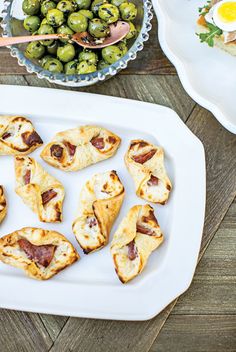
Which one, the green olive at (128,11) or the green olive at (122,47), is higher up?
the green olive at (128,11)

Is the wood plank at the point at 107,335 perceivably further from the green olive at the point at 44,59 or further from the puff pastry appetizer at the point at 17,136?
the green olive at the point at 44,59

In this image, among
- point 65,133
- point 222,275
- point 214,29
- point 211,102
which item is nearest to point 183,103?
point 211,102

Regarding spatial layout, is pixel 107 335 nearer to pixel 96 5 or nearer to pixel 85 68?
pixel 85 68

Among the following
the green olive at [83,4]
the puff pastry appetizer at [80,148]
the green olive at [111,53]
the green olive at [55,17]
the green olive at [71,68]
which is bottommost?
the puff pastry appetizer at [80,148]

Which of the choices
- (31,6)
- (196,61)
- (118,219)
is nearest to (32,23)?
(31,6)

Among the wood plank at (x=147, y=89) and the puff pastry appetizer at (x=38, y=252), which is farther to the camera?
the wood plank at (x=147, y=89)

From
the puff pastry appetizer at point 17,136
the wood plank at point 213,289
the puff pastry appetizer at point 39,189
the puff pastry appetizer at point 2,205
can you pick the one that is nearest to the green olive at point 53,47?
the puff pastry appetizer at point 17,136

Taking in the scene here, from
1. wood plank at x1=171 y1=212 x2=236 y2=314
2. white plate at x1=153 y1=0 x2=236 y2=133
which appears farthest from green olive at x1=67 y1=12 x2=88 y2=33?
wood plank at x1=171 y1=212 x2=236 y2=314
